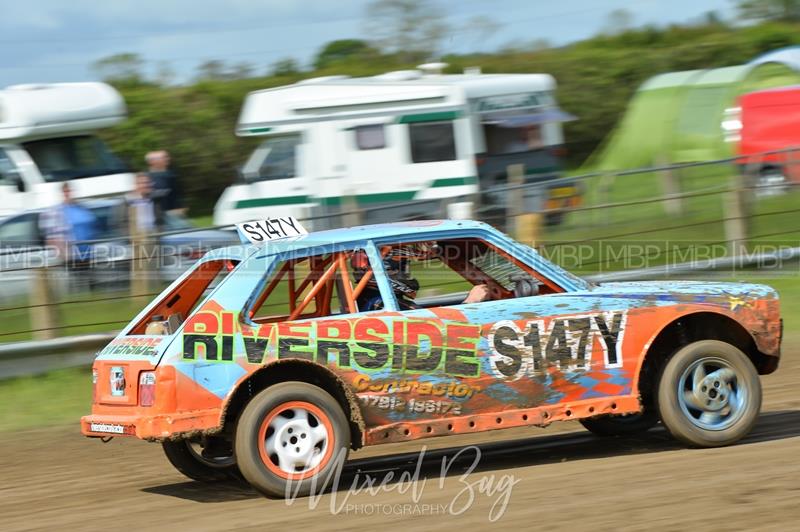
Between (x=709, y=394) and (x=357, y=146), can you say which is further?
(x=357, y=146)

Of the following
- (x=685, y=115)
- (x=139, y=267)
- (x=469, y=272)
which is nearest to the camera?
(x=469, y=272)

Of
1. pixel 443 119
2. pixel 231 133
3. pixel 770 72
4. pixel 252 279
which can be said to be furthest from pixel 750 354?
pixel 231 133

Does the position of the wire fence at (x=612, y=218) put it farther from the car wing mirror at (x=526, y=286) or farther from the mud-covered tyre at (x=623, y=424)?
the car wing mirror at (x=526, y=286)

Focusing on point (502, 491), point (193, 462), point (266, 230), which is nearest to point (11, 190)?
point (193, 462)

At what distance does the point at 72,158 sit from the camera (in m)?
18.6

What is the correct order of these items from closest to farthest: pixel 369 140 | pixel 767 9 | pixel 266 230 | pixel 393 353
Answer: pixel 393 353 → pixel 266 230 → pixel 369 140 → pixel 767 9

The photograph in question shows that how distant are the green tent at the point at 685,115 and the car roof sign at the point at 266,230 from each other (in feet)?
51.7

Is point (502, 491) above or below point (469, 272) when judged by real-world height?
below

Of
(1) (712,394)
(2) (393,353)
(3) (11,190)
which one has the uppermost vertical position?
(3) (11,190)

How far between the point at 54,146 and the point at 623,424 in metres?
12.6

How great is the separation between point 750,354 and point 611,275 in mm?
6320

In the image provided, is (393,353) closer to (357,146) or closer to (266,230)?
(266,230)

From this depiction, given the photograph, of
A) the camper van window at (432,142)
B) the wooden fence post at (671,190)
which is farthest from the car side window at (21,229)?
the wooden fence post at (671,190)

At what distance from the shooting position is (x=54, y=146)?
18.4 m
